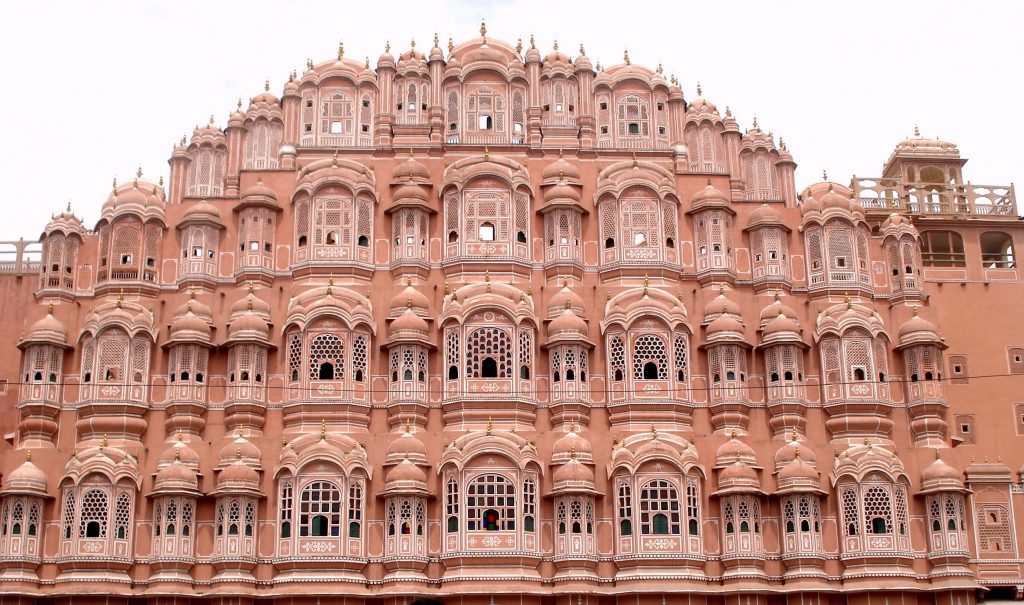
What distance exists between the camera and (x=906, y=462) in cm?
4494

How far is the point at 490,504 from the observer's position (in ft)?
141

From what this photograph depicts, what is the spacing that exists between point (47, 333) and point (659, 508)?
69.9ft

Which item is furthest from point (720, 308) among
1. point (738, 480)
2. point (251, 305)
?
point (251, 305)

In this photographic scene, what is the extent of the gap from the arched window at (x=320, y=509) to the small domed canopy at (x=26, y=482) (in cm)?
825

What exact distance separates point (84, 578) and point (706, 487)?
19970 millimetres

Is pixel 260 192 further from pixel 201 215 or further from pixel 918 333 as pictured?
pixel 918 333

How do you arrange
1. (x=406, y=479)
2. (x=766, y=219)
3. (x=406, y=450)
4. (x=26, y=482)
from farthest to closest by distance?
(x=766, y=219), (x=406, y=450), (x=26, y=482), (x=406, y=479)

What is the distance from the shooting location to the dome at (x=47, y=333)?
149 ft

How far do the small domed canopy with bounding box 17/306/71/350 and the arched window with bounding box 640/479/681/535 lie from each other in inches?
794

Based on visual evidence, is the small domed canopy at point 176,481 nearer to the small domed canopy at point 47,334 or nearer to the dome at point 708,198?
the small domed canopy at point 47,334

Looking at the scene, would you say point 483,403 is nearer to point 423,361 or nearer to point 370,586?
point 423,361

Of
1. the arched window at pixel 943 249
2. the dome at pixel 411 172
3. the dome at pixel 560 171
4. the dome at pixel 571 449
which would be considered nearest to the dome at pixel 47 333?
the dome at pixel 411 172

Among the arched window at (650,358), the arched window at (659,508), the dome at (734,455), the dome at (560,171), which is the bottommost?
the arched window at (659,508)

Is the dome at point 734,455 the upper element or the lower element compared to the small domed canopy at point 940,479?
upper
